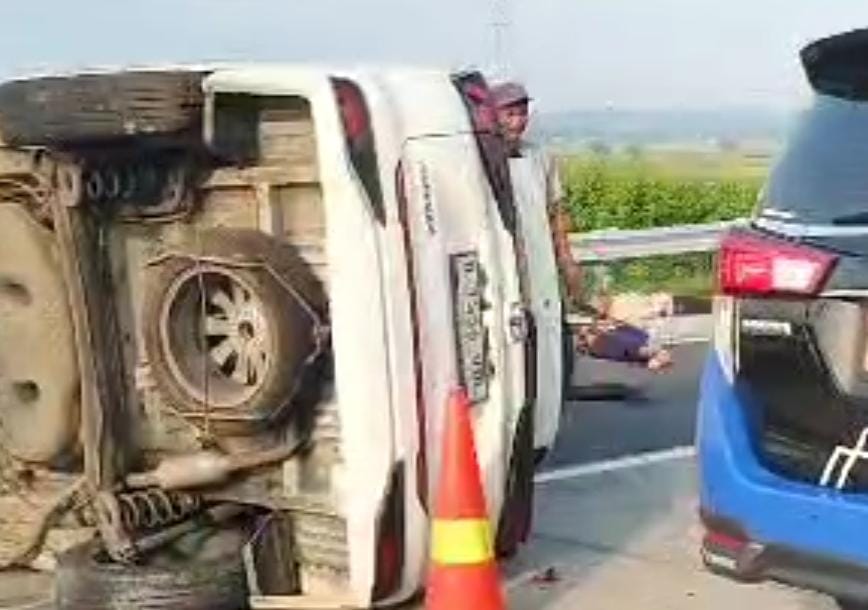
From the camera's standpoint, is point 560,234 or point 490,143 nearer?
point 490,143

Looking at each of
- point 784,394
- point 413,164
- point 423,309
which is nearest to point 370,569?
point 423,309

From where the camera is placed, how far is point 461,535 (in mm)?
4957

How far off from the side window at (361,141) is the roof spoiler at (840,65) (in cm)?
134

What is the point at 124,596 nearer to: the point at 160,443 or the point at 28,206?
the point at 160,443

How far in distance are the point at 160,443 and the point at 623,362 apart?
5.40 meters

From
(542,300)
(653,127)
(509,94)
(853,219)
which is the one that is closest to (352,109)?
(542,300)

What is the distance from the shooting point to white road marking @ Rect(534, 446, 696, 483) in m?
8.05

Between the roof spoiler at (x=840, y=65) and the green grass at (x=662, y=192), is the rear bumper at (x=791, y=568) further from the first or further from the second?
the green grass at (x=662, y=192)

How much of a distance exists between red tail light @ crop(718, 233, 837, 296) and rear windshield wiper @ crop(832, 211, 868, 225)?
0.09 m

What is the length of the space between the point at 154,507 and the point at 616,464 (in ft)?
10.0

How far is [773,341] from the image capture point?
423cm

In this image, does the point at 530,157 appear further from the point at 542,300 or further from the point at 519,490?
the point at 519,490

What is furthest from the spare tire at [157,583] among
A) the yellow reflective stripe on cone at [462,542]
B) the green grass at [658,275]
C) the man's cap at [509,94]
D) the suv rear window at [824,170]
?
the green grass at [658,275]

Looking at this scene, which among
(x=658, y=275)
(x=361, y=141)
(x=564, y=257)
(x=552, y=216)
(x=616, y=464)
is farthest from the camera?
(x=658, y=275)
